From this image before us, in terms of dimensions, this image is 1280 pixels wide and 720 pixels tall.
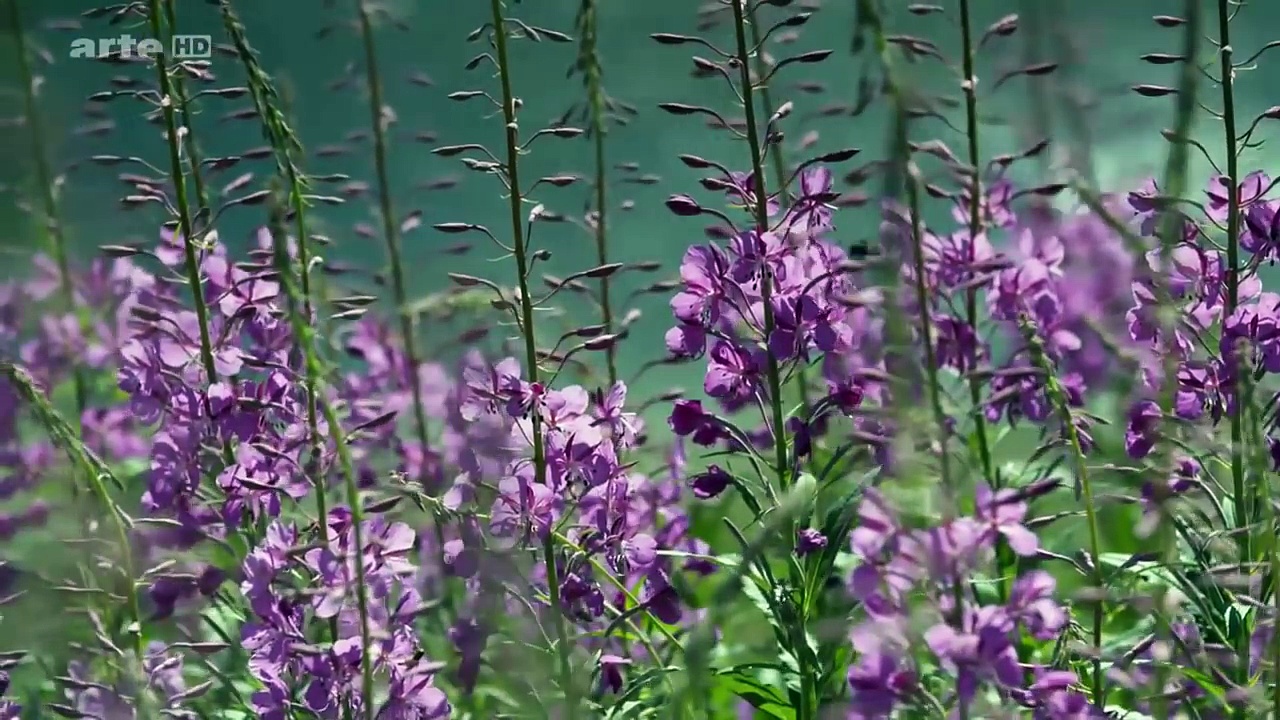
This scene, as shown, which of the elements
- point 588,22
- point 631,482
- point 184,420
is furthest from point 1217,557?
point 184,420

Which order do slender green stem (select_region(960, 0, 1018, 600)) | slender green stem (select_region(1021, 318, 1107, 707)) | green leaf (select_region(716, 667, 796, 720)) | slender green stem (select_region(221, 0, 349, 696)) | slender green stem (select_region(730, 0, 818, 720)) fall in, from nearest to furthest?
slender green stem (select_region(1021, 318, 1107, 707))
slender green stem (select_region(221, 0, 349, 696))
slender green stem (select_region(730, 0, 818, 720))
green leaf (select_region(716, 667, 796, 720))
slender green stem (select_region(960, 0, 1018, 600))

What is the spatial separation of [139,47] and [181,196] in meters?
0.39

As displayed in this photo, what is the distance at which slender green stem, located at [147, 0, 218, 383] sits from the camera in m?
4.09

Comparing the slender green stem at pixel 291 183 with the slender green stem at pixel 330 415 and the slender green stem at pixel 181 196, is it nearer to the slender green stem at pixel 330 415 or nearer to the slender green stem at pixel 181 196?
the slender green stem at pixel 330 415

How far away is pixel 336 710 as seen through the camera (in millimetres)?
3422

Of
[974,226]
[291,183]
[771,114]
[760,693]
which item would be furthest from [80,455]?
[974,226]

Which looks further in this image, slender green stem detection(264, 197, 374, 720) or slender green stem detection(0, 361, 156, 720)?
slender green stem detection(0, 361, 156, 720)

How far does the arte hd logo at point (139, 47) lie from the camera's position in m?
4.12

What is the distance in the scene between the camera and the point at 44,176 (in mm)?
5734

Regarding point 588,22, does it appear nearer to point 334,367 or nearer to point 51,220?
point 334,367

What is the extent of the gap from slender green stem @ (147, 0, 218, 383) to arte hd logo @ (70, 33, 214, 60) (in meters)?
0.03

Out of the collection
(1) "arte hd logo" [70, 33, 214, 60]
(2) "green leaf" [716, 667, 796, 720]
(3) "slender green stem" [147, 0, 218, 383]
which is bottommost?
(2) "green leaf" [716, 667, 796, 720]

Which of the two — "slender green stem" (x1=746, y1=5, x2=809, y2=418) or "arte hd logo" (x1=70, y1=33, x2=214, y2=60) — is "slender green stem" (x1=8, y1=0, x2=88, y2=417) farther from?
"slender green stem" (x1=746, y1=5, x2=809, y2=418)

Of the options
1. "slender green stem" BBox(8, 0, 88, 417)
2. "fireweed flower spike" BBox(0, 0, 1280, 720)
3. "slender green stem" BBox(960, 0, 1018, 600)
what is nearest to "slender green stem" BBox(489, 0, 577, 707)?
"fireweed flower spike" BBox(0, 0, 1280, 720)
